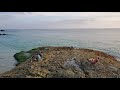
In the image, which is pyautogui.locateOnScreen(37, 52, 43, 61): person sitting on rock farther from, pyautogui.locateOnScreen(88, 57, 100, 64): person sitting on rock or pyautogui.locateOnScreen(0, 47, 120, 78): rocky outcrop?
pyautogui.locateOnScreen(88, 57, 100, 64): person sitting on rock

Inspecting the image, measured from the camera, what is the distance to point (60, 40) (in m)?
3.64

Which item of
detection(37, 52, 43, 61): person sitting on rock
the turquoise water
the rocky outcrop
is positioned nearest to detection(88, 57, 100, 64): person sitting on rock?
the rocky outcrop

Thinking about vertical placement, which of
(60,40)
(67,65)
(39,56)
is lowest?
(67,65)

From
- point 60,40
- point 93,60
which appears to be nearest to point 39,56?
point 60,40

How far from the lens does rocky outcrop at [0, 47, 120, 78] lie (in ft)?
11.7

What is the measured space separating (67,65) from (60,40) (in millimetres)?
353

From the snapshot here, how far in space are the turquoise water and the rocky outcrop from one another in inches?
2.9

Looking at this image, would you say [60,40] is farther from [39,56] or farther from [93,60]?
[93,60]

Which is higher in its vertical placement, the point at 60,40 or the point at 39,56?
the point at 60,40

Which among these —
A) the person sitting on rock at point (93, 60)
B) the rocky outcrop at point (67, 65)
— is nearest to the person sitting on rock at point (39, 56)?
the rocky outcrop at point (67, 65)

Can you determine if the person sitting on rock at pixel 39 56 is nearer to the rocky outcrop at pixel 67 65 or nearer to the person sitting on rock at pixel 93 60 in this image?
the rocky outcrop at pixel 67 65

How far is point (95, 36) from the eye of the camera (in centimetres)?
367
